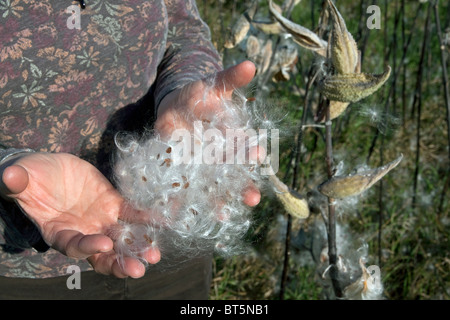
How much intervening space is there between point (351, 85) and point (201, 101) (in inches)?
10.9

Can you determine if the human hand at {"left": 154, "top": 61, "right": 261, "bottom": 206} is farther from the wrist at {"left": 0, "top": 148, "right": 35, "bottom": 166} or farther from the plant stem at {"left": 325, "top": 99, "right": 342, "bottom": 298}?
the wrist at {"left": 0, "top": 148, "right": 35, "bottom": 166}

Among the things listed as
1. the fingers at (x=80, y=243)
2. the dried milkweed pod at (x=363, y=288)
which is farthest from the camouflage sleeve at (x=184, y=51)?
the dried milkweed pod at (x=363, y=288)

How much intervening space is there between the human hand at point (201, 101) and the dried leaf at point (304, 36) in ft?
0.49

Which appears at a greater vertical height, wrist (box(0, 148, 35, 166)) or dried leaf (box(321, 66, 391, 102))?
dried leaf (box(321, 66, 391, 102))

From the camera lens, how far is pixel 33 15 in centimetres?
85

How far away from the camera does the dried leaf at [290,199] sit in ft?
3.14

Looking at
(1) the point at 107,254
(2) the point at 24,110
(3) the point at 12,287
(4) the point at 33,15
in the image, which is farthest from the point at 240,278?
(4) the point at 33,15

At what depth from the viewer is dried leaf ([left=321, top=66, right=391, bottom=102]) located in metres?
0.82

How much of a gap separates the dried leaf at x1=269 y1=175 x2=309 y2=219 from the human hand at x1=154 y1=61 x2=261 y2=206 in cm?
5


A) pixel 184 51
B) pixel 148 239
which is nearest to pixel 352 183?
pixel 148 239

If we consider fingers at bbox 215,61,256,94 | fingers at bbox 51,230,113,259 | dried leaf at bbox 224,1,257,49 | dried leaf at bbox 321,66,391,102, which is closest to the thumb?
Answer: fingers at bbox 51,230,113,259

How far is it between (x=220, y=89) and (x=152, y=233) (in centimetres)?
30

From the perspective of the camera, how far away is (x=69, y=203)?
2.82 feet
